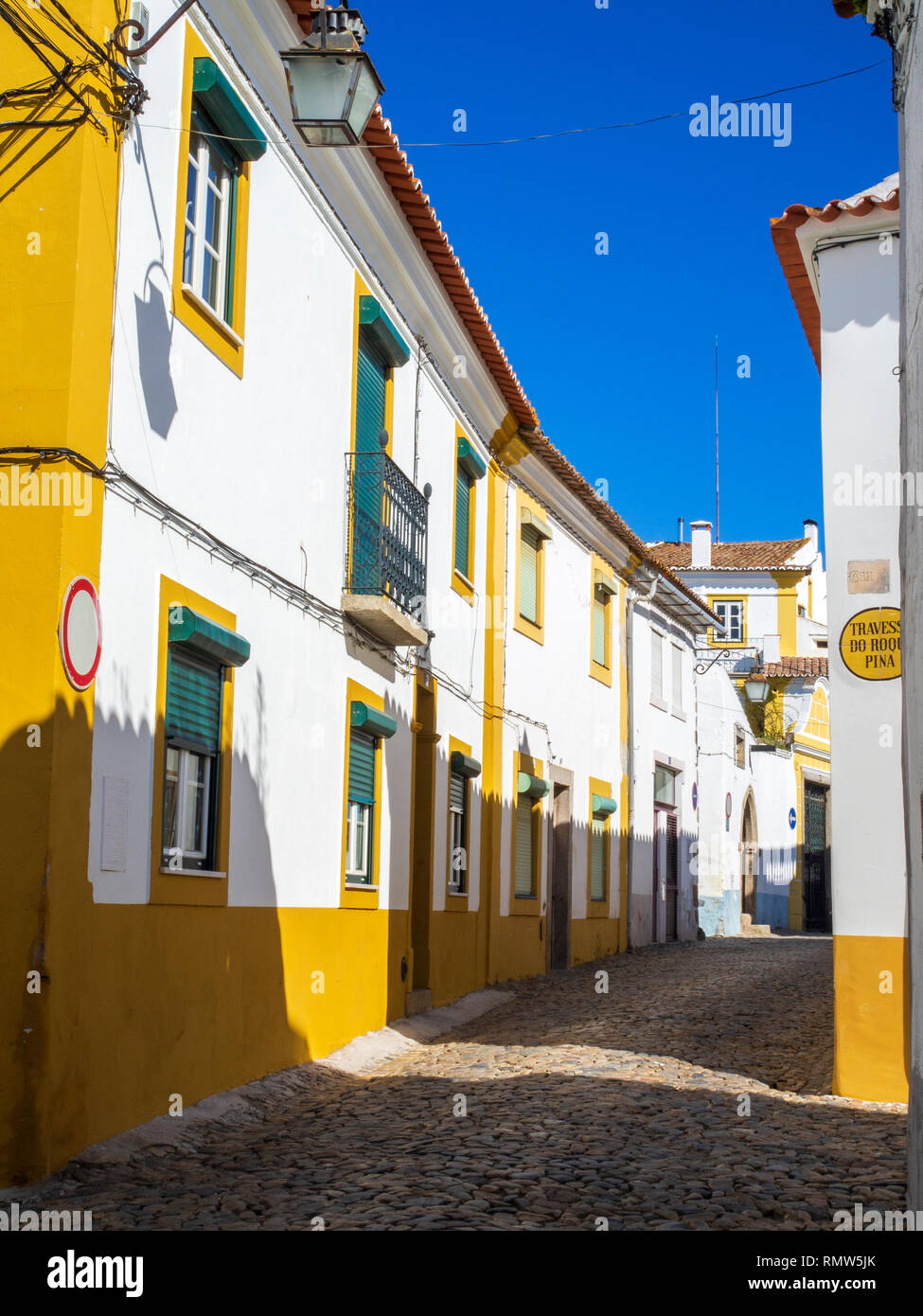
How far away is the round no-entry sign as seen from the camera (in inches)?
262

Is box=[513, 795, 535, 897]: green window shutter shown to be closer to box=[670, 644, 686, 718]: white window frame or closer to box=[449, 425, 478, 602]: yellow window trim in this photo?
box=[449, 425, 478, 602]: yellow window trim

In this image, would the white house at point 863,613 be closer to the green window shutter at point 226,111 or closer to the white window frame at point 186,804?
the green window shutter at point 226,111

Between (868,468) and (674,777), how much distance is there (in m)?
16.8

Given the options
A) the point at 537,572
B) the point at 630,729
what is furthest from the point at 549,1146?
the point at 630,729

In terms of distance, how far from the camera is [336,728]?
1099 centimetres

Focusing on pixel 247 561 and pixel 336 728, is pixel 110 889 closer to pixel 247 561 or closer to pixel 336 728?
→ pixel 247 561

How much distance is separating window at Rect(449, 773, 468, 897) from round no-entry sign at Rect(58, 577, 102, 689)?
8013 mm

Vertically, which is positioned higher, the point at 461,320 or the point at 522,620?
the point at 461,320

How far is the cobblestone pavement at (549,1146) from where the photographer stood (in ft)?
19.4

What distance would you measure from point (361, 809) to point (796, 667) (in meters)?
27.3

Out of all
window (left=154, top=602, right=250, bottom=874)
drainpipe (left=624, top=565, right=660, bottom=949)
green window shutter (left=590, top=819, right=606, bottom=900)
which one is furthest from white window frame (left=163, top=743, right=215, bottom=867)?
drainpipe (left=624, top=565, right=660, bottom=949)

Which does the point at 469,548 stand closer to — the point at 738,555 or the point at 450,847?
the point at 450,847

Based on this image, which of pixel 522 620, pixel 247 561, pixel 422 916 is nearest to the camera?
pixel 247 561
